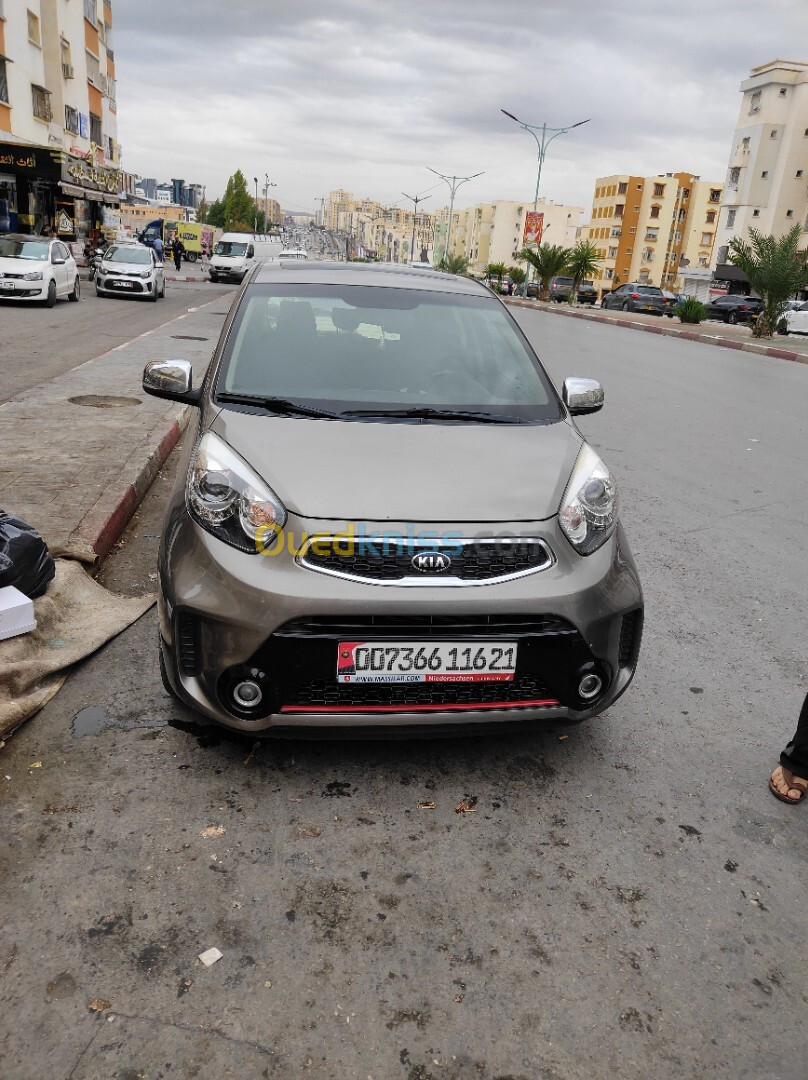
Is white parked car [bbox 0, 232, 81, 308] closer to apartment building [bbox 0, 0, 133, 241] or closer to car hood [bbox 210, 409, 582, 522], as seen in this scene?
apartment building [bbox 0, 0, 133, 241]

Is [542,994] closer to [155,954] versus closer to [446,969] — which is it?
[446,969]

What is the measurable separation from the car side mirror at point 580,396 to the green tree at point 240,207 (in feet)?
444

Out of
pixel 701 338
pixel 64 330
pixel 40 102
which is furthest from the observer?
pixel 40 102

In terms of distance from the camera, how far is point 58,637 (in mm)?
3699

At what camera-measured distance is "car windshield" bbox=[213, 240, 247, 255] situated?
130 ft

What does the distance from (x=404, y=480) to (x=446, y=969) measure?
143 centimetres

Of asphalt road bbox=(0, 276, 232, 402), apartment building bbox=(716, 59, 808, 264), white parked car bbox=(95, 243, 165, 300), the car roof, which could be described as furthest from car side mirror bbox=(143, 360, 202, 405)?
apartment building bbox=(716, 59, 808, 264)

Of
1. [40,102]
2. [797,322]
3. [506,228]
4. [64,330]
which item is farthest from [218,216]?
[64,330]

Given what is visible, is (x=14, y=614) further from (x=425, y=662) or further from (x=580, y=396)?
(x=580, y=396)

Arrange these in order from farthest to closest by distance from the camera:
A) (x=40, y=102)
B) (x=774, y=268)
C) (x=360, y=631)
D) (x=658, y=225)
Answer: (x=658, y=225) → (x=40, y=102) → (x=774, y=268) → (x=360, y=631)

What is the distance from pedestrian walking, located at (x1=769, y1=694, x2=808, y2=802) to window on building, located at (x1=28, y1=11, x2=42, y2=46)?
1613 inches

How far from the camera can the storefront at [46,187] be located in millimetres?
29594

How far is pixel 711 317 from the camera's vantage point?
1740 inches

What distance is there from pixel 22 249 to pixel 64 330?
17.4 feet
